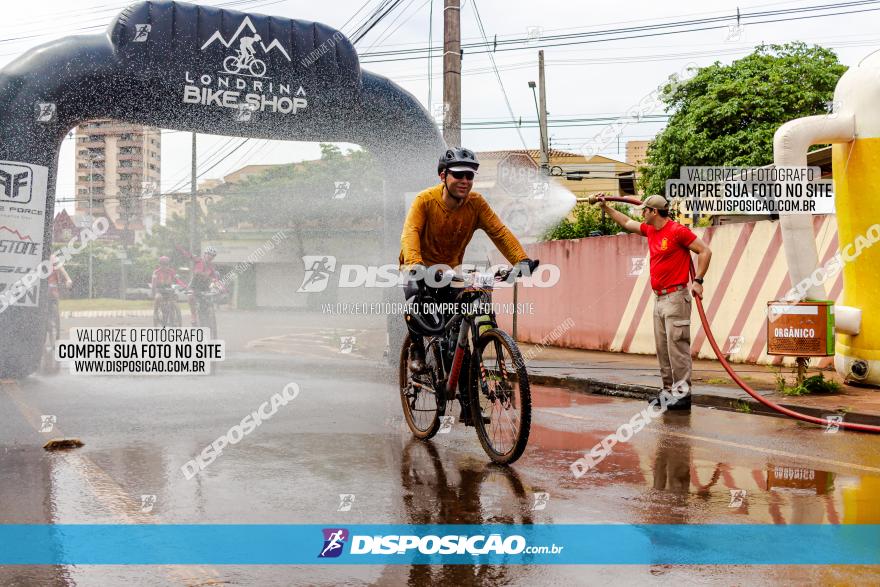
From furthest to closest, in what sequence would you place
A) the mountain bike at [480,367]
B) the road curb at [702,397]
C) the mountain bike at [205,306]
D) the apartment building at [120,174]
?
the mountain bike at [205,306] < the apartment building at [120,174] < the road curb at [702,397] < the mountain bike at [480,367]

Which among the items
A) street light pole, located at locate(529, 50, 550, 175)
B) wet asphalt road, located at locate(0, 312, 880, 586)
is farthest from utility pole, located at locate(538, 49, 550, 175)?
wet asphalt road, located at locate(0, 312, 880, 586)

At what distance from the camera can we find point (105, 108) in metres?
11.4

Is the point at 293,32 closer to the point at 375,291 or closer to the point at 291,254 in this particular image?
the point at 375,291

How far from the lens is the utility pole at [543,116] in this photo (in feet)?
102

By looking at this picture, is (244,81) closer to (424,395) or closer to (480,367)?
(424,395)

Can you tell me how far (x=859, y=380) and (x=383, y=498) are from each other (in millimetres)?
7061

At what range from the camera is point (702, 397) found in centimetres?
955

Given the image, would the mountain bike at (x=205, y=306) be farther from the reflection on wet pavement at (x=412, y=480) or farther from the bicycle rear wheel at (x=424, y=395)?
the bicycle rear wheel at (x=424, y=395)

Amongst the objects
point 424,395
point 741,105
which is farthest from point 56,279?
point 741,105

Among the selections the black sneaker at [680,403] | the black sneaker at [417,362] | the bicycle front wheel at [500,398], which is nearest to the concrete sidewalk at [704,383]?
the black sneaker at [680,403]

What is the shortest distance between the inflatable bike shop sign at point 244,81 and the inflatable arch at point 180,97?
0.04ft

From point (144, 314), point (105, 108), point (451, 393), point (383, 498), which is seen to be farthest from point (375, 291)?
point (383, 498)

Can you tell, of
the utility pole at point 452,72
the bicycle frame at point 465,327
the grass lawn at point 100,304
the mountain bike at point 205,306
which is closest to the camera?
the bicycle frame at point 465,327

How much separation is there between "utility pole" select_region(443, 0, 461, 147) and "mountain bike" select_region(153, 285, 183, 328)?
5.44 metres
